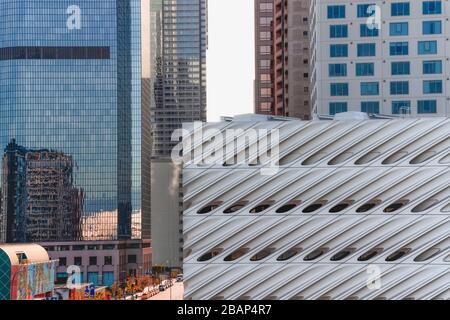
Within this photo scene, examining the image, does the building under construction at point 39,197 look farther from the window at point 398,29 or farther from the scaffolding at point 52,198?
the window at point 398,29

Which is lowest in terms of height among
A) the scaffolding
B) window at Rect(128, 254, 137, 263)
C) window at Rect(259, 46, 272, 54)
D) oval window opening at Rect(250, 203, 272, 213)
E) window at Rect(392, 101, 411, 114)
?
window at Rect(128, 254, 137, 263)

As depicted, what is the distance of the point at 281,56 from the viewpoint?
9706cm

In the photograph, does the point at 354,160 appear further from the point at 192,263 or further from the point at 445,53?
the point at 445,53

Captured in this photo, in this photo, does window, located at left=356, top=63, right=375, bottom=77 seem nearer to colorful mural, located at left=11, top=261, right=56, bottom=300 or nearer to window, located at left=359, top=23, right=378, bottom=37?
window, located at left=359, top=23, right=378, bottom=37

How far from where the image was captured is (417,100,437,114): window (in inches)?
2216

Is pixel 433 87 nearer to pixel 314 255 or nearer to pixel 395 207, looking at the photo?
pixel 395 207

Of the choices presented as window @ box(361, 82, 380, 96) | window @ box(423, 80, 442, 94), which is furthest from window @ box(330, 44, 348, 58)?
window @ box(423, 80, 442, 94)

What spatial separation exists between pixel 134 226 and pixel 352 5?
10695 cm

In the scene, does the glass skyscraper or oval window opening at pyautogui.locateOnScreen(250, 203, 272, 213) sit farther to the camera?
the glass skyscraper

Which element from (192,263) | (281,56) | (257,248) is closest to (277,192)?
(257,248)

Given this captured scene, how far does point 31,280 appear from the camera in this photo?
8400cm

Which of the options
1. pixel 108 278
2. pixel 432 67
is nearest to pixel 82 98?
pixel 108 278

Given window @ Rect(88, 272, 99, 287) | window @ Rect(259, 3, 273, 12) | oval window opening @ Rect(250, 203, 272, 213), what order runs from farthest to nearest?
window @ Rect(88, 272, 99, 287)
window @ Rect(259, 3, 273, 12)
oval window opening @ Rect(250, 203, 272, 213)

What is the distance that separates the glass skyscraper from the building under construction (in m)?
1.43
